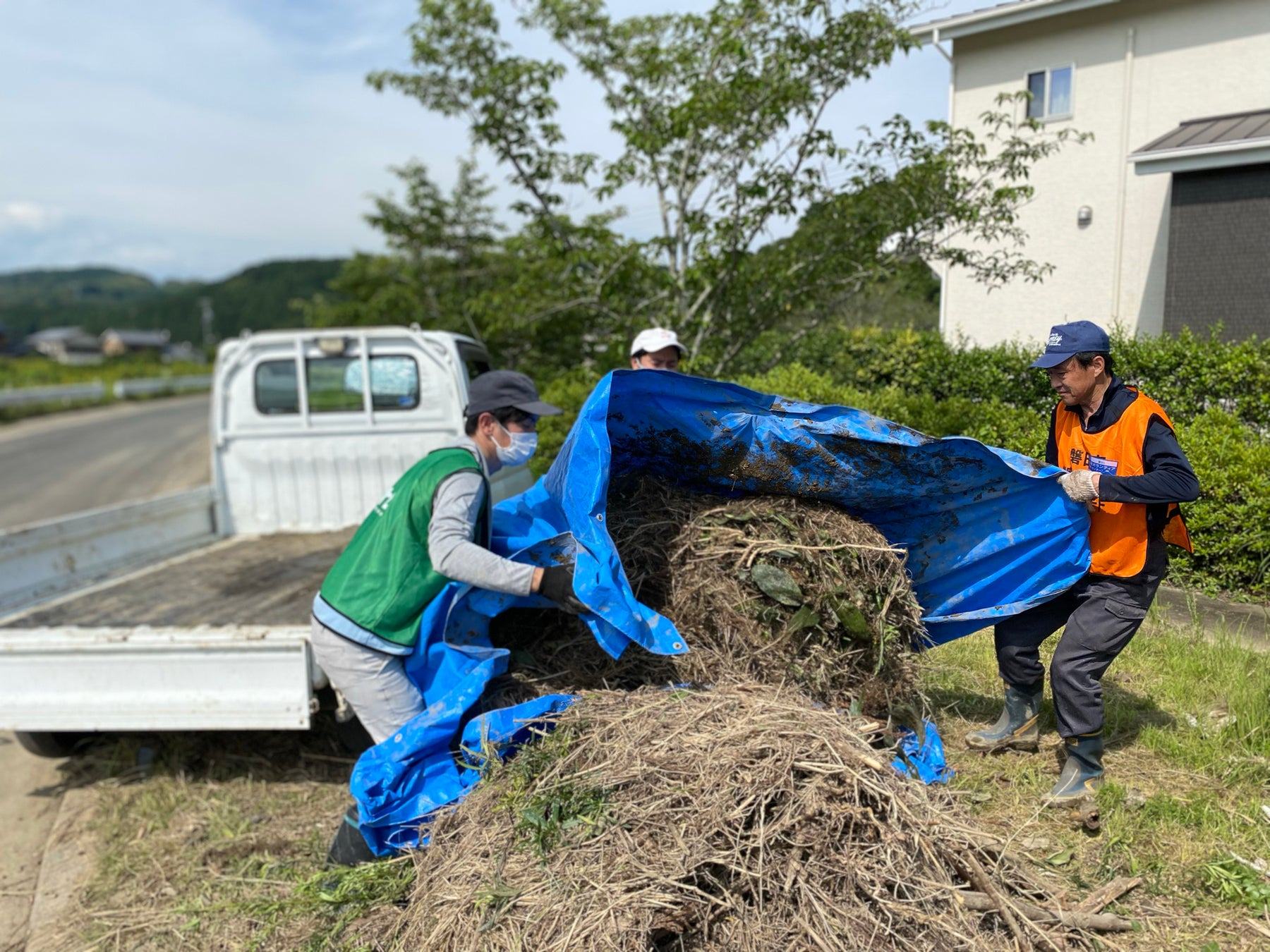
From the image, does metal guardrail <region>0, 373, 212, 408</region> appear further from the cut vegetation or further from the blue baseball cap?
the blue baseball cap

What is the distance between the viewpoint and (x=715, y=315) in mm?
7375

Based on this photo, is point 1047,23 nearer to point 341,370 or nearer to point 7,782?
point 341,370

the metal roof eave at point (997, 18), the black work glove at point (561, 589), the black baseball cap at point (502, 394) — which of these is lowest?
the black work glove at point (561, 589)

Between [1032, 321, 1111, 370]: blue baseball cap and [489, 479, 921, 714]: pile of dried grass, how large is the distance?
85 cm

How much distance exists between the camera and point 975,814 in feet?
10.0

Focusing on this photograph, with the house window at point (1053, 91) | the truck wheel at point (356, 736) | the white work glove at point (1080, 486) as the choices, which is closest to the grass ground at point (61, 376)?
the truck wheel at point (356, 736)

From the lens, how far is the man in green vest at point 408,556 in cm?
290

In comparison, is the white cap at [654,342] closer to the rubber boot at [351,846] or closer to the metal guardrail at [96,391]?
the rubber boot at [351,846]

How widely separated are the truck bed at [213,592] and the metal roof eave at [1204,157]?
370 inches

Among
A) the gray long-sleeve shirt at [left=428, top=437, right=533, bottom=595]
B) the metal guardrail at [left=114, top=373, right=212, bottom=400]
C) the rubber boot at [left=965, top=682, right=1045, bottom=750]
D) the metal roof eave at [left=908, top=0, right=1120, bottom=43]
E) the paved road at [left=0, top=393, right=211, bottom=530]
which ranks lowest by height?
the paved road at [left=0, top=393, right=211, bottom=530]

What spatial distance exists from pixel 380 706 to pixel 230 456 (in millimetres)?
4222

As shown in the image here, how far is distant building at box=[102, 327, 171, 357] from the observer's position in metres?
92.3

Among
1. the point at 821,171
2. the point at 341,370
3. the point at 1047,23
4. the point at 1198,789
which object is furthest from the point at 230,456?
the point at 1047,23

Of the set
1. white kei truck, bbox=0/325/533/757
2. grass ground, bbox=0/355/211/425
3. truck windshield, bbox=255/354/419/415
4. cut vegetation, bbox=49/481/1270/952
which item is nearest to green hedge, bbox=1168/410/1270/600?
cut vegetation, bbox=49/481/1270/952
